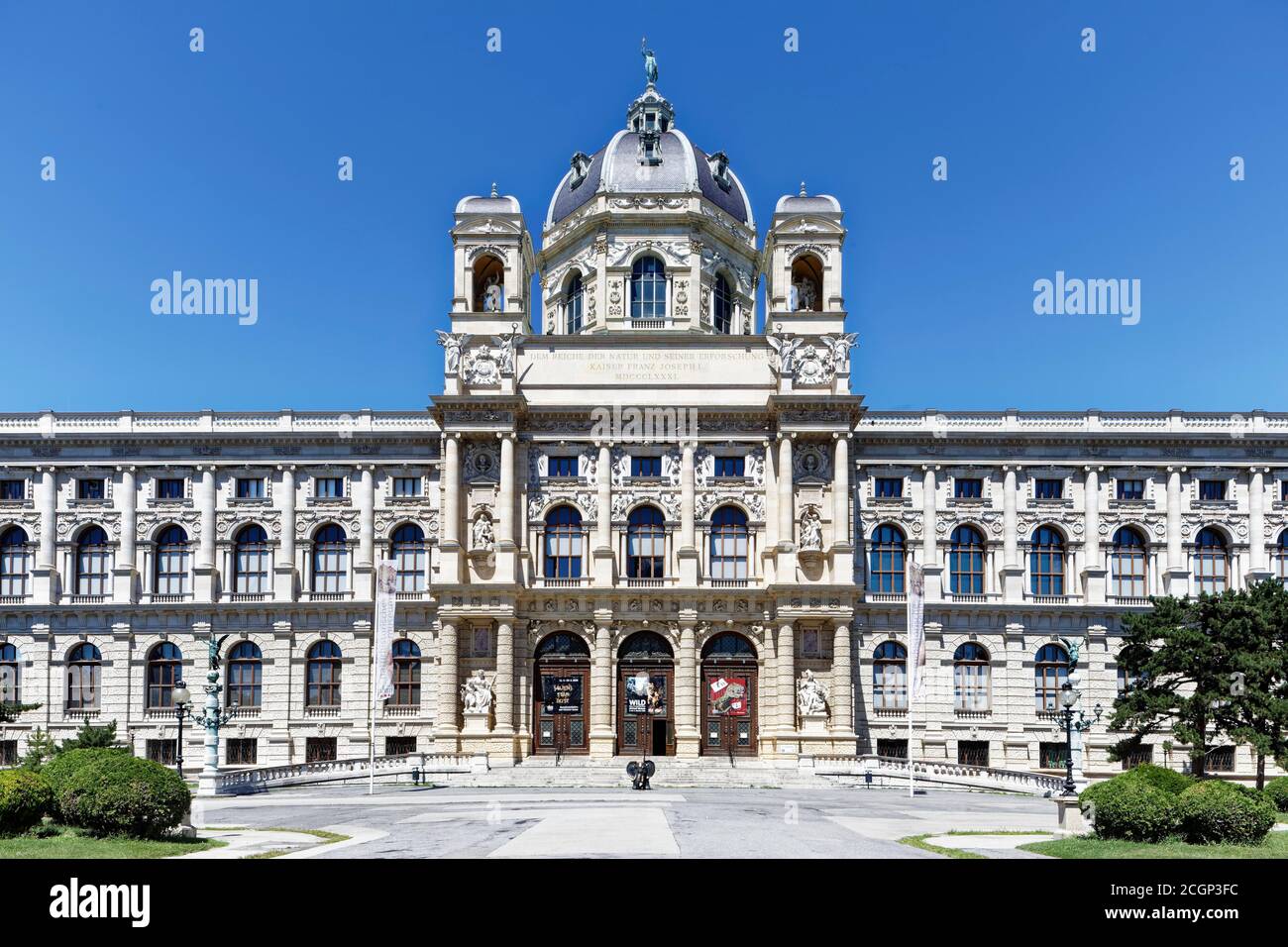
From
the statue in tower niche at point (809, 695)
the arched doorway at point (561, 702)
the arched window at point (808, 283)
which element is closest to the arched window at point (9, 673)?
the arched doorway at point (561, 702)

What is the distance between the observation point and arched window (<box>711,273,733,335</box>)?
249ft

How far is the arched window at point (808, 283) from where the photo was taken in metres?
71.6

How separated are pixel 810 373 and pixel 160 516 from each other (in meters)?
35.8

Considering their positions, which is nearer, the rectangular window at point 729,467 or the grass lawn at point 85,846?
the grass lawn at point 85,846

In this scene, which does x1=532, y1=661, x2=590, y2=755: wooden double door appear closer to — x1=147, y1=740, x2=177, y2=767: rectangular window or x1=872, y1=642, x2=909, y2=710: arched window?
x1=872, y1=642, x2=909, y2=710: arched window

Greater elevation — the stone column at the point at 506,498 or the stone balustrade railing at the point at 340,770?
the stone column at the point at 506,498

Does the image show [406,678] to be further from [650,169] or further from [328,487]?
[650,169]

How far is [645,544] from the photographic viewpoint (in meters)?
67.0

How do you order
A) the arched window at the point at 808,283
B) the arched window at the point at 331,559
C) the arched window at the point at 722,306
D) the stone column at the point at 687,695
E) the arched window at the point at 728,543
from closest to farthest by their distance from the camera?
the stone column at the point at 687,695, the arched window at the point at 728,543, the arched window at the point at 331,559, the arched window at the point at 808,283, the arched window at the point at 722,306

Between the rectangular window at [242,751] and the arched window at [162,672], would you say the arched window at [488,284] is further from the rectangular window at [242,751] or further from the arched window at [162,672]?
the rectangular window at [242,751]

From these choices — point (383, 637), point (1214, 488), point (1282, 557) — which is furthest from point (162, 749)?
point (1282, 557)

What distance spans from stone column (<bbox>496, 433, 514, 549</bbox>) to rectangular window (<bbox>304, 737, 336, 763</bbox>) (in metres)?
14.2

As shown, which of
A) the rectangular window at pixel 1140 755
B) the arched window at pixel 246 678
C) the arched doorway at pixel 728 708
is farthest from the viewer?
the arched window at pixel 246 678

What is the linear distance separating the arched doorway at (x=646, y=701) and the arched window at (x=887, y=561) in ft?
39.2
